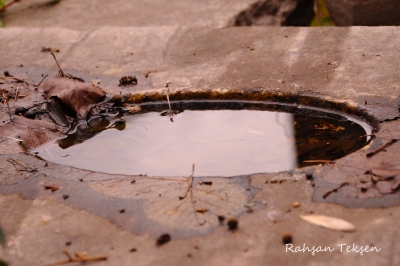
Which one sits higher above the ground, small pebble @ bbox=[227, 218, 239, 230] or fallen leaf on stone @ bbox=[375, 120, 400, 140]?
small pebble @ bbox=[227, 218, 239, 230]

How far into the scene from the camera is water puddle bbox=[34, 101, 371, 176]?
2078 millimetres

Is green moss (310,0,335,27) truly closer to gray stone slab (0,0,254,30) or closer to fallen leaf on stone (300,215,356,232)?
gray stone slab (0,0,254,30)

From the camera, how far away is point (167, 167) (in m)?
2.09

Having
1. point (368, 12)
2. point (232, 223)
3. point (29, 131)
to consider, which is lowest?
point (368, 12)

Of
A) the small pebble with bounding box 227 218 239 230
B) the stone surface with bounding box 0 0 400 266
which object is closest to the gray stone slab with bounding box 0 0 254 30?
the stone surface with bounding box 0 0 400 266

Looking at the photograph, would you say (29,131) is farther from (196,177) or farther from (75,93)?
(196,177)

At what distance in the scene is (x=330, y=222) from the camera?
1.54 meters

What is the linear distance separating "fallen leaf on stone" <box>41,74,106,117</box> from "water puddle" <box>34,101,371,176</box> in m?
0.17

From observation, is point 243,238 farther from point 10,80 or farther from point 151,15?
point 151,15

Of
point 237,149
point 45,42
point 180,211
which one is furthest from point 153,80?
point 180,211

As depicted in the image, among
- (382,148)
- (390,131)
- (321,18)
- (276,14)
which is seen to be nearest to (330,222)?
(382,148)

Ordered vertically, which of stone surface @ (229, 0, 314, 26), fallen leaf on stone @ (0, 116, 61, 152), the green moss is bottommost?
the green moss

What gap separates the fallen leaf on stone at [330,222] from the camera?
4.93ft

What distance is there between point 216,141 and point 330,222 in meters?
0.84
